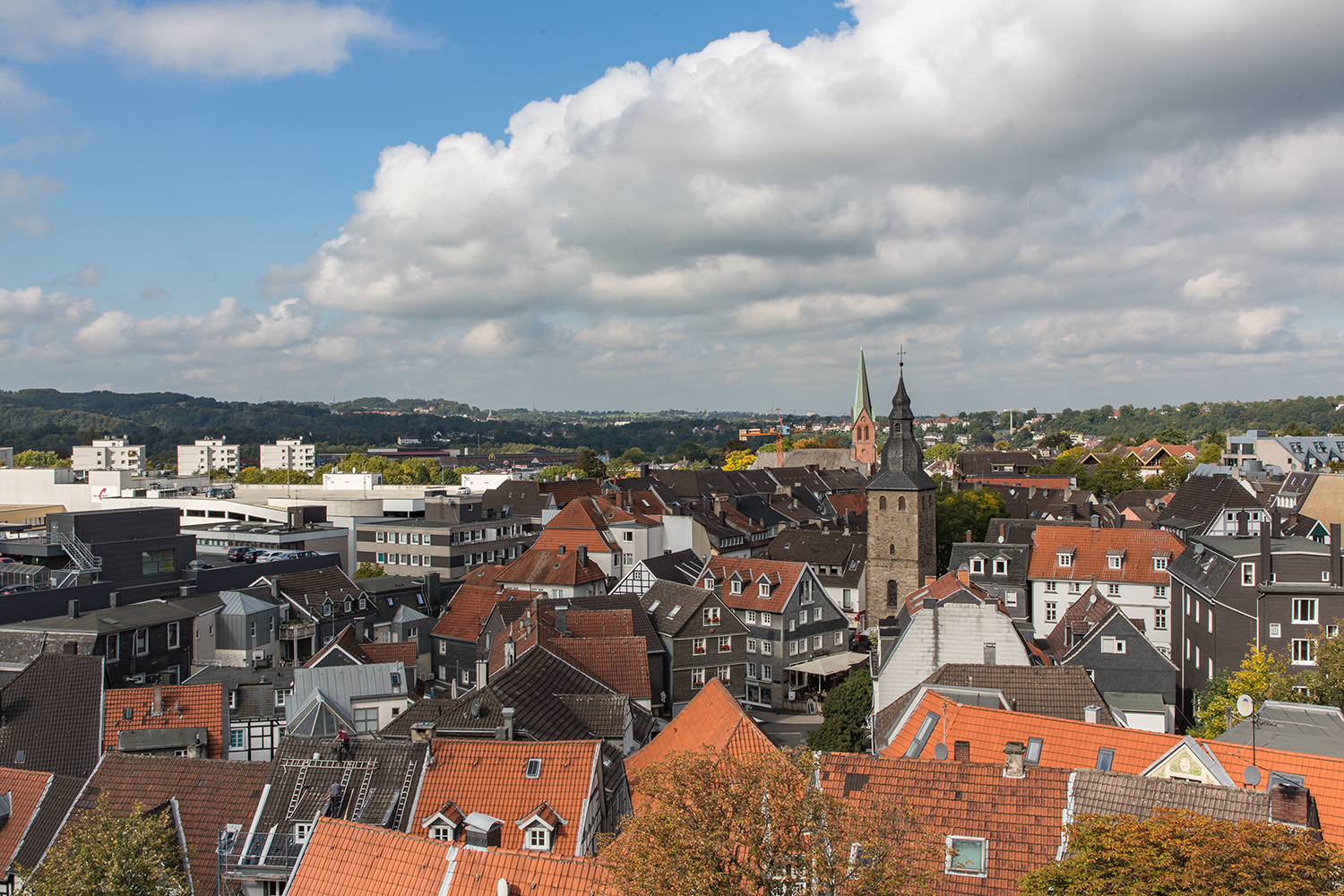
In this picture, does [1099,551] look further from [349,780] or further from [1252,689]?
[349,780]

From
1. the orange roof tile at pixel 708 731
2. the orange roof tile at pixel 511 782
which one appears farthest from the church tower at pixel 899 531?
the orange roof tile at pixel 511 782

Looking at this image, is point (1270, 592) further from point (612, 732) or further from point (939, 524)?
point (939, 524)

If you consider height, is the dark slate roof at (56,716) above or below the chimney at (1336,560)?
below

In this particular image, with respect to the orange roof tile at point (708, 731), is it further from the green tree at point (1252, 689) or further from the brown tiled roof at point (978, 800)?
the green tree at point (1252, 689)

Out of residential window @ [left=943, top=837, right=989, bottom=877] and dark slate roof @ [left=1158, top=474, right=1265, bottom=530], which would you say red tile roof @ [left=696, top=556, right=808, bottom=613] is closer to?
dark slate roof @ [left=1158, top=474, right=1265, bottom=530]

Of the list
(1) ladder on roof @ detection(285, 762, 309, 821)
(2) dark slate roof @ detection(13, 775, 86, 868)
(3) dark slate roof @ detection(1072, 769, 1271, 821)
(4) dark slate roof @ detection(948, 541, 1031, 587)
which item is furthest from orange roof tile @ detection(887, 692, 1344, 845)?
(4) dark slate roof @ detection(948, 541, 1031, 587)

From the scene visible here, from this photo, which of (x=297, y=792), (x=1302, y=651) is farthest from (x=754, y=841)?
(x=1302, y=651)

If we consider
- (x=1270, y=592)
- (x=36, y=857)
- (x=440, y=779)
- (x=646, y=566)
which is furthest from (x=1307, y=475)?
(x=36, y=857)
